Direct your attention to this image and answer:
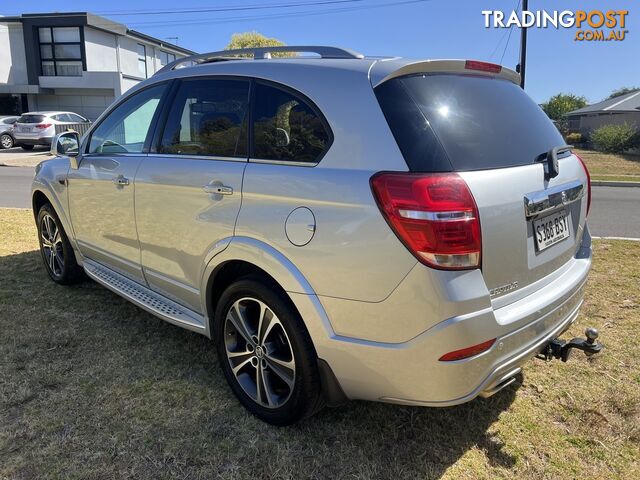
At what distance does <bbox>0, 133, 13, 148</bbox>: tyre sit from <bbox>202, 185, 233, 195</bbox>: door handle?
25832mm

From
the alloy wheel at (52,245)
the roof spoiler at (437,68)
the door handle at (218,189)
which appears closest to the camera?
the roof spoiler at (437,68)

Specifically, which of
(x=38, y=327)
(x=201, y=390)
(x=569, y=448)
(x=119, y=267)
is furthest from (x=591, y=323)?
(x=38, y=327)

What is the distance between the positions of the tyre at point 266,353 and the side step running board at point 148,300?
0.26 metres

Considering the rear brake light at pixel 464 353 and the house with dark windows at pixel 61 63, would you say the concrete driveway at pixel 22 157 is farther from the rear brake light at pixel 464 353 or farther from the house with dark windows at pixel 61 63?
the rear brake light at pixel 464 353

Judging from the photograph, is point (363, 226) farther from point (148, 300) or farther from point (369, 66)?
point (148, 300)

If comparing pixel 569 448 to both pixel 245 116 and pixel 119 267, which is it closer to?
pixel 245 116

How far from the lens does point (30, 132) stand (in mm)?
22469

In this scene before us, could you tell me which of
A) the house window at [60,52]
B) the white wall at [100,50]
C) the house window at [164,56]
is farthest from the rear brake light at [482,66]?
the house window at [164,56]

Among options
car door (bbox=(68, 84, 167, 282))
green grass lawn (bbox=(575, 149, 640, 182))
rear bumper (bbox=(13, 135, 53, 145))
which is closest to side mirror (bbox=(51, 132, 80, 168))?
car door (bbox=(68, 84, 167, 282))

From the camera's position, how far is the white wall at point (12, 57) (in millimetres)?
31594

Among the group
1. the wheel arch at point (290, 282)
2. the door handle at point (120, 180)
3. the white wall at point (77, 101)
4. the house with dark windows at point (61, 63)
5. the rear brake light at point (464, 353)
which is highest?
the house with dark windows at point (61, 63)

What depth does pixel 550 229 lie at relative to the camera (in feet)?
8.27

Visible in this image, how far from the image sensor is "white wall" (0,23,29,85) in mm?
31594

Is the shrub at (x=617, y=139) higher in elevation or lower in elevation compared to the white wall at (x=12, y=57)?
lower
